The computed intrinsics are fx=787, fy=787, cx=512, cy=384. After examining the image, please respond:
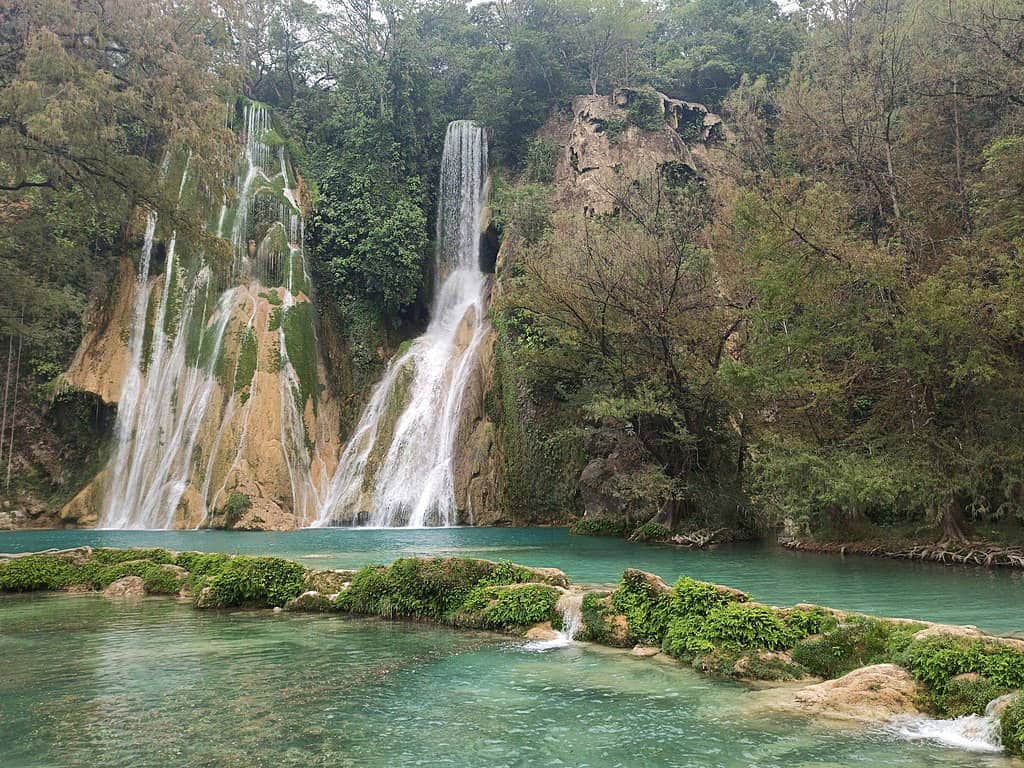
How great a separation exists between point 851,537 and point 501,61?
30996 mm

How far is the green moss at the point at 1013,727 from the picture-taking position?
5285mm

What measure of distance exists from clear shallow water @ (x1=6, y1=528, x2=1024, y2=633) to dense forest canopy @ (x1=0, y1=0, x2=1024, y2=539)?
1.50 metres

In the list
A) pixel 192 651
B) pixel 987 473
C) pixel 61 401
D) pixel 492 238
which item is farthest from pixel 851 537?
pixel 61 401

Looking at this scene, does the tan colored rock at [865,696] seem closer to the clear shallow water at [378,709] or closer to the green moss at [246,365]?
the clear shallow water at [378,709]

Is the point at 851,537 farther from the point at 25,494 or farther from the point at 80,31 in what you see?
the point at 25,494

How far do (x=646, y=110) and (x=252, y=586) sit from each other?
31905 mm

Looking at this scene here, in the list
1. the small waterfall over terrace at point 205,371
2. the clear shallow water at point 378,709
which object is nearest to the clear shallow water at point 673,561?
the small waterfall over terrace at point 205,371

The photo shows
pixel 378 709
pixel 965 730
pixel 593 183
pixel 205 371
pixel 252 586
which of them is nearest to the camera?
pixel 965 730

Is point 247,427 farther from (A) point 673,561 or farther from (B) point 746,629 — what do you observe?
(B) point 746,629

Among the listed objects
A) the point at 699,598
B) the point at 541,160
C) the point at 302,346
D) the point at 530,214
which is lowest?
the point at 699,598

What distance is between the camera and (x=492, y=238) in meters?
36.0

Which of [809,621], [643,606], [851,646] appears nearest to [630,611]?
[643,606]

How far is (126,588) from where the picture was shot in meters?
13.0

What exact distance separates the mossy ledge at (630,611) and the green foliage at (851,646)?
0.03 ft
